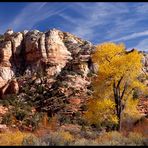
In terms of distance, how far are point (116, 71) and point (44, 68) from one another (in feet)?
139

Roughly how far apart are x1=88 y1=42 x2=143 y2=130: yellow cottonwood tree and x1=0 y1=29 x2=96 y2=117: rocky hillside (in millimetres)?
24974

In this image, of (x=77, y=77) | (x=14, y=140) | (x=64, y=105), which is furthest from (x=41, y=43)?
(x=14, y=140)

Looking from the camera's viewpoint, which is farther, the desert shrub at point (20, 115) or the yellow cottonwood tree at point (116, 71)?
the desert shrub at point (20, 115)

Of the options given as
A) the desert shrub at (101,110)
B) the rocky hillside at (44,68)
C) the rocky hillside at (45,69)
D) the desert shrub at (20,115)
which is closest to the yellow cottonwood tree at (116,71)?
the desert shrub at (101,110)

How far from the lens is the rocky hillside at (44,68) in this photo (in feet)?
184

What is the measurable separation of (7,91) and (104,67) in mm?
39672

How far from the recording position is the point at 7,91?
62.1 metres

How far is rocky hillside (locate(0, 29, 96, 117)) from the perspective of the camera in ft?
184

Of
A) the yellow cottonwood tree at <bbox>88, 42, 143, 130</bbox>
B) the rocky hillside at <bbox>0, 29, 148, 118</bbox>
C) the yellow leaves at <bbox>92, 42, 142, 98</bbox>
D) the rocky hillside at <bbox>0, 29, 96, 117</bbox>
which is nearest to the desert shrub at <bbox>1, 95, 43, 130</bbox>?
the rocky hillside at <bbox>0, 29, 148, 118</bbox>

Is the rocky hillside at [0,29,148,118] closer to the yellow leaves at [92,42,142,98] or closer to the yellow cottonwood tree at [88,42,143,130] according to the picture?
the yellow cottonwood tree at [88,42,143,130]

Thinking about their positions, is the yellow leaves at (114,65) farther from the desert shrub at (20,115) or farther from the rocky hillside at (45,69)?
the rocky hillside at (45,69)

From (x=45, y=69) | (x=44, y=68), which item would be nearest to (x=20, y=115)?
(x=45, y=69)

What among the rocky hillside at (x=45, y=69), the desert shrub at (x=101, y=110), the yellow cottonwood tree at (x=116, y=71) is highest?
the rocky hillside at (x=45, y=69)

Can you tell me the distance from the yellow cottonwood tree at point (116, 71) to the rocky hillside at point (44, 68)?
81.9 feet
